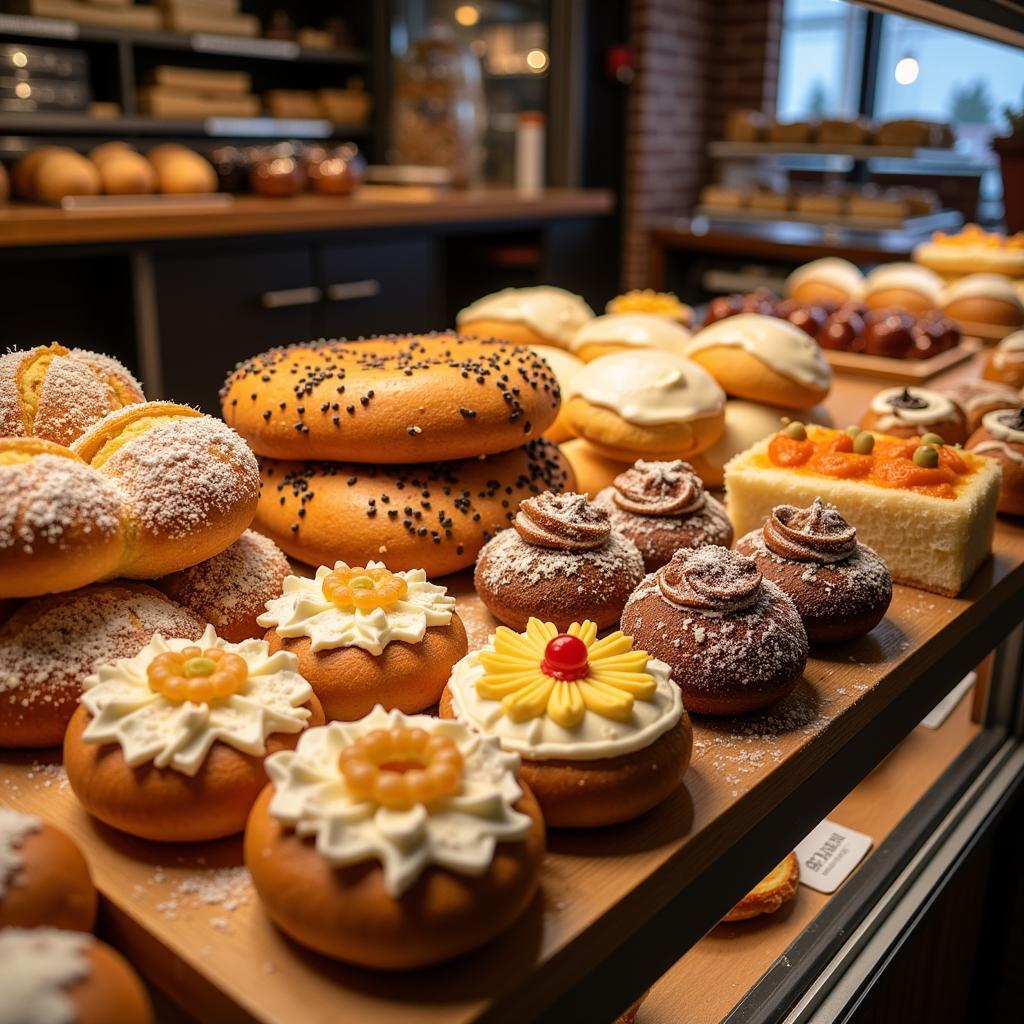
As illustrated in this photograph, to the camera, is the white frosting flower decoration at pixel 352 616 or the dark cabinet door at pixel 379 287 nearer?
the white frosting flower decoration at pixel 352 616

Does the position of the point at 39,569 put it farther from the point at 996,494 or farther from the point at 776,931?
the point at 996,494

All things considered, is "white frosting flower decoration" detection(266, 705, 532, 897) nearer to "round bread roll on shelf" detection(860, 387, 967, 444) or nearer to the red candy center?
the red candy center

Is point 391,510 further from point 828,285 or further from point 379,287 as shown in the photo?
point 379,287

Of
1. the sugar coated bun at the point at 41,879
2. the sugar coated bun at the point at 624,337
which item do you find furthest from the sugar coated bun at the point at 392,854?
the sugar coated bun at the point at 624,337

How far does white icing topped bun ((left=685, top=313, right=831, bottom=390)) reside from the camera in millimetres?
1669

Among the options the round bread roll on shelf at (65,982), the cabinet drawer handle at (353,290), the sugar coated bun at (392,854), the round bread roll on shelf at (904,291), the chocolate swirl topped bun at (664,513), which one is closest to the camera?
the round bread roll on shelf at (65,982)

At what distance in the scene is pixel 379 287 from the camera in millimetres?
4141

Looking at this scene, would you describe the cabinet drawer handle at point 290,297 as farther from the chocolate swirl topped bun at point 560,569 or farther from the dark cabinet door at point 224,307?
the chocolate swirl topped bun at point 560,569

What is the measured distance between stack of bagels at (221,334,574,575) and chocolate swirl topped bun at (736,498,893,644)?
1.06 ft

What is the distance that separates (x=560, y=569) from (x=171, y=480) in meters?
0.40

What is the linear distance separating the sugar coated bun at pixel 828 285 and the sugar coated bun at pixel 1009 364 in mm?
676

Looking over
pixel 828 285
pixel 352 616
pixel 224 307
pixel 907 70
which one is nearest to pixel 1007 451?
pixel 352 616

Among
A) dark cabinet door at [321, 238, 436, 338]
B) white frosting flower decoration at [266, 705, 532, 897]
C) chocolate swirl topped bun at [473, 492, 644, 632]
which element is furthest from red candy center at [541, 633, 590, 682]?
dark cabinet door at [321, 238, 436, 338]

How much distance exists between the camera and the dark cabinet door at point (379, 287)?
157 inches
